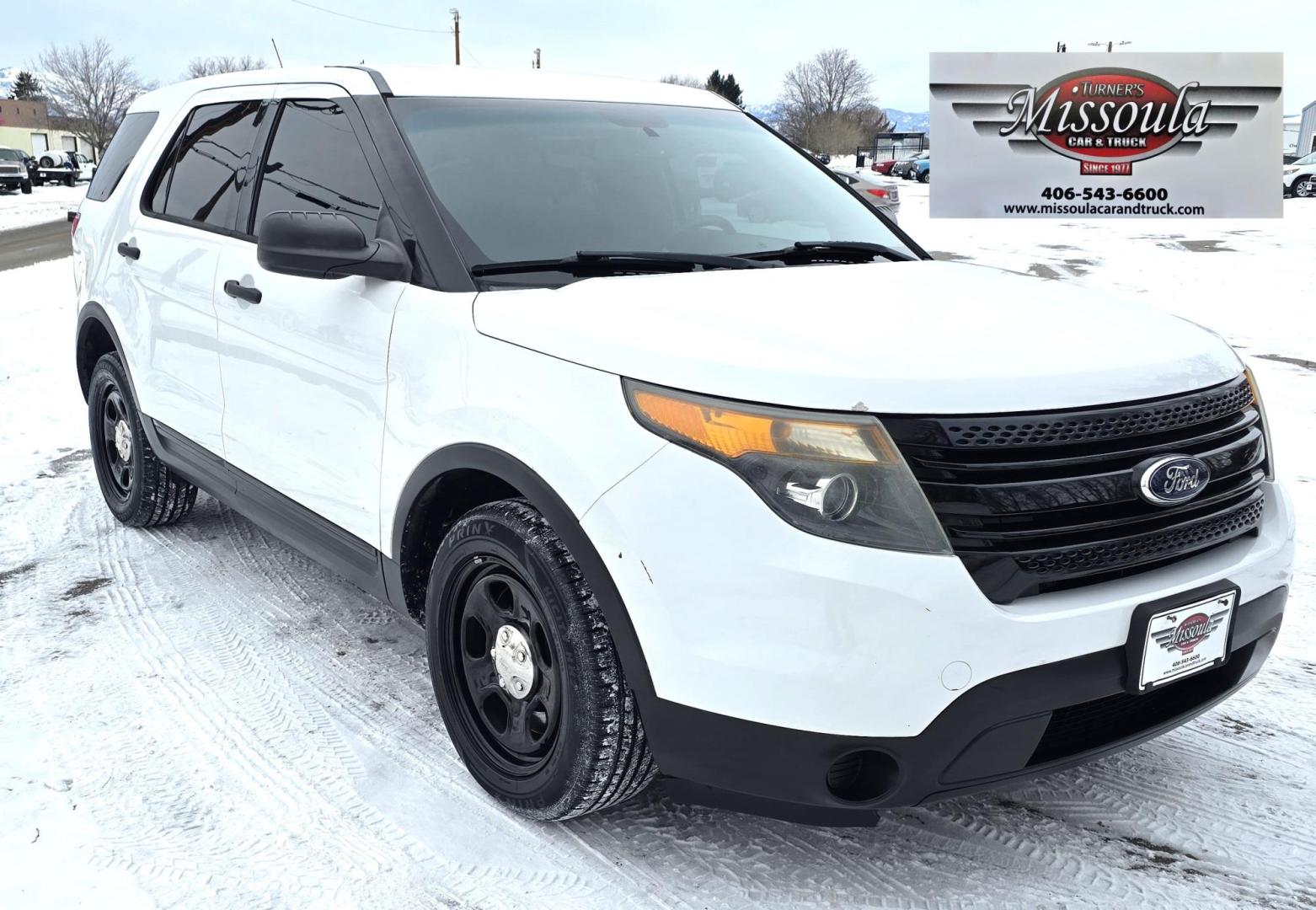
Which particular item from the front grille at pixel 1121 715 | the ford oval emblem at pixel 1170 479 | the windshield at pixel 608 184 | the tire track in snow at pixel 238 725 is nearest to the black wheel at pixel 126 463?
the tire track in snow at pixel 238 725

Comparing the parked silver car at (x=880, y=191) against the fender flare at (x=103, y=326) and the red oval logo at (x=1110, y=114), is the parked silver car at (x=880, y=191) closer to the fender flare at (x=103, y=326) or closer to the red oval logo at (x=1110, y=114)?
the red oval logo at (x=1110, y=114)

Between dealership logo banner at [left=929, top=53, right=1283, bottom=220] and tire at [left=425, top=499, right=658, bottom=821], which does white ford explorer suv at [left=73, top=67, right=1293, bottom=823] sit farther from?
dealership logo banner at [left=929, top=53, right=1283, bottom=220]

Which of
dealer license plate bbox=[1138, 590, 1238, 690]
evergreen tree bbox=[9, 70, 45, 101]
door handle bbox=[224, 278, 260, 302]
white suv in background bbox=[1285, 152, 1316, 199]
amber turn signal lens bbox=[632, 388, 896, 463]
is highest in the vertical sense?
evergreen tree bbox=[9, 70, 45, 101]

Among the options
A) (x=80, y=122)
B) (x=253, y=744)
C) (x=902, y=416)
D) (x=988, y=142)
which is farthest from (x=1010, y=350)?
(x=80, y=122)

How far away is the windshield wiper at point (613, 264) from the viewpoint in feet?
9.10

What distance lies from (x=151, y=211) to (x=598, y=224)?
2369mm

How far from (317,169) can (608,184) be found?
0.90 m

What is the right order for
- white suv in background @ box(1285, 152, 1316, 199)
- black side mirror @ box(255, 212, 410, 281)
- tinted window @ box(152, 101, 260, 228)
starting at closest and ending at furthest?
1. black side mirror @ box(255, 212, 410, 281)
2. tinted window @ box(152, 101, 260, 228)
3. white suv in background @ box(1285, 152, 1316, 199)

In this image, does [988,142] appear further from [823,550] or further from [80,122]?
[80,122]

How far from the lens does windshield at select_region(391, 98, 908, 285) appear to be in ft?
9.65

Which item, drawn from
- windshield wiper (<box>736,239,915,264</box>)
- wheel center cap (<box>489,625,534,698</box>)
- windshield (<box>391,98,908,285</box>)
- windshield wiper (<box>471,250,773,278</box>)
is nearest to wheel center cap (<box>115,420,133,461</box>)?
windshield (<box>391,98,908,285</box>)

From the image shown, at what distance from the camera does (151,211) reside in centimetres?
445

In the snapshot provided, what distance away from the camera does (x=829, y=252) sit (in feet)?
10.6

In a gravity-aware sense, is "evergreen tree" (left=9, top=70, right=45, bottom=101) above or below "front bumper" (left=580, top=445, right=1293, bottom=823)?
above
